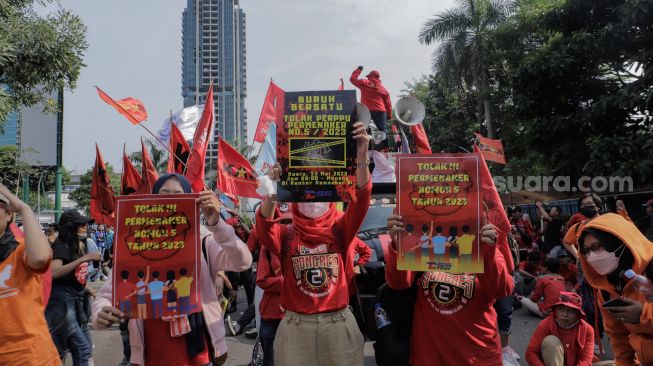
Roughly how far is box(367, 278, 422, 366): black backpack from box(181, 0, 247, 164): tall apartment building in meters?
139

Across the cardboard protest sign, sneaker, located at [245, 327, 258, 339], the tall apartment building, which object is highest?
the tall apartment building

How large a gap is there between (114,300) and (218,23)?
14795cm

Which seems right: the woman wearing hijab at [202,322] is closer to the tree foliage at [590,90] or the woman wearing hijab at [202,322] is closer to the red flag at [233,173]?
the red flag at [233,173]

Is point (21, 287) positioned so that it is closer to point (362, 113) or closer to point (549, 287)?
point (362, 113)

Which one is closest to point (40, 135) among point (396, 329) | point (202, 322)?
point (202, 322)

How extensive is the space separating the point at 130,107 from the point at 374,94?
4062 millimetres

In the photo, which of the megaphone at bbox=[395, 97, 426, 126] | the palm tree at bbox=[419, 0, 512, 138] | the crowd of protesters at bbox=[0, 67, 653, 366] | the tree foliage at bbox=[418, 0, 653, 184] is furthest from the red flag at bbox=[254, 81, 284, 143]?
the palm tree at bbox=[419, 0, 512, 138]

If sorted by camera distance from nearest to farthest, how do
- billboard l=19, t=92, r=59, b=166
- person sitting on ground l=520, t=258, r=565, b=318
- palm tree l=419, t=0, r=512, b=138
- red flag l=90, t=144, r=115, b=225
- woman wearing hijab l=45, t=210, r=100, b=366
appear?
woman wearing hijab l=45, t=210, r=100, b=366, person sitting on ground l=520, t=258, r=565, b=318, red flag l=90, t=144, r=115, b=225, palm tree l=419, t=0, r=512, b=138, billboard l=19, t=92, r=59, b=166

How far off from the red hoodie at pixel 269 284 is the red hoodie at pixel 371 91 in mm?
5067

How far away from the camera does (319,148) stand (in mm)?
3295

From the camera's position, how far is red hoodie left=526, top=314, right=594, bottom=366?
4.96 m

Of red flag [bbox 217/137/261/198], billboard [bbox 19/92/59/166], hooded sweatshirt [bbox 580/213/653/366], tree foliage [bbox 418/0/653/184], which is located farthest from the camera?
billboard [bbox 19/92/59/166]

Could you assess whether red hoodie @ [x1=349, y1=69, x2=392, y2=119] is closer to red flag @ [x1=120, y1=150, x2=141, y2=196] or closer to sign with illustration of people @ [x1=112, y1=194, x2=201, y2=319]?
red flag @ [x1=120, y1=150, x2=141, y2=196]

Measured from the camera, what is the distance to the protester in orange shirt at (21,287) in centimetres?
294
